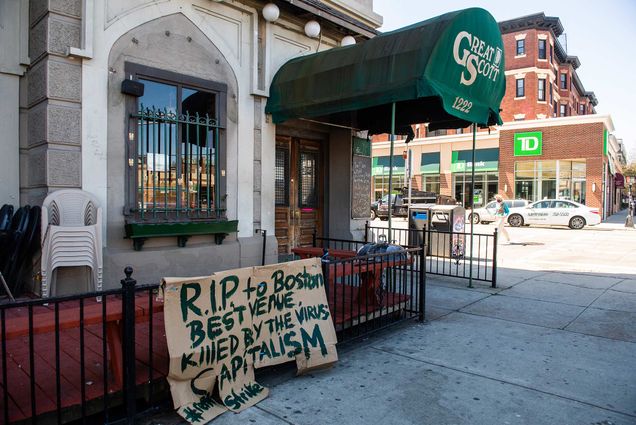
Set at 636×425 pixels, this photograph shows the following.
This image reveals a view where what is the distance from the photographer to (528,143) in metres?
31.7

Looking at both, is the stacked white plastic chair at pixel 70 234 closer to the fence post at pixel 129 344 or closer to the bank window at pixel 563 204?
the fence post at pixel 129 344

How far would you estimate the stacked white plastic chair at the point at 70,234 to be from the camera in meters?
5.13

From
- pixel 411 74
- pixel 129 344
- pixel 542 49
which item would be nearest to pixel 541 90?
pixel 542 49

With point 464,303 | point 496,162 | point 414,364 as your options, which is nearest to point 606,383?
point 414,364

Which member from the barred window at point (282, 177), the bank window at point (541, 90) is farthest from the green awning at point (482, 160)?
the barred window at point (282, 177)

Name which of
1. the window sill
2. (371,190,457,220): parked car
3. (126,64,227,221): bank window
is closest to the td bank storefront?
(371,190,457,220): parked car

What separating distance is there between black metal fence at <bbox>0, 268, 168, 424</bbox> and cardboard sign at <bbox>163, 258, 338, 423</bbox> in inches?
9.8

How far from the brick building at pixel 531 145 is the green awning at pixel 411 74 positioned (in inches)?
878

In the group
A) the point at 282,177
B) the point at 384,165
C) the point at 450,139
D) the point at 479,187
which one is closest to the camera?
the point at 282,177

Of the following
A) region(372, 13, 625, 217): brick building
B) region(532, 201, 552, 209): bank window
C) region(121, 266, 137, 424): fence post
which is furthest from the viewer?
region(372, 13, 625, 217): brick building

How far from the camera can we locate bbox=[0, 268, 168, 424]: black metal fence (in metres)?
2.90

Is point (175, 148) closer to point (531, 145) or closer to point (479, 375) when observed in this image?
point (479, 375)

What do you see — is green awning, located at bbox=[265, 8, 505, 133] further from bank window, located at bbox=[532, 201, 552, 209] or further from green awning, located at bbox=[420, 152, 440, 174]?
green awning, located at bbox=[420, 152, 440, 174]

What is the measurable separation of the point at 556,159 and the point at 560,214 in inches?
364
